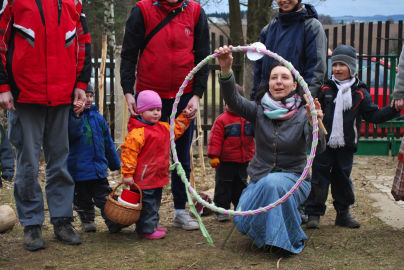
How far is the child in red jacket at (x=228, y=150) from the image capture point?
511 centimetres

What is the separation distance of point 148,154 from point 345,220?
6.61ft

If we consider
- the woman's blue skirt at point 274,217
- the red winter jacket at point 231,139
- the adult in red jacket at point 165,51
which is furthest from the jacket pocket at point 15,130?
the red winter jacket at point 231,139

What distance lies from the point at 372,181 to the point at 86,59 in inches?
186

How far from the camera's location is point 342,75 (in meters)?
4.82

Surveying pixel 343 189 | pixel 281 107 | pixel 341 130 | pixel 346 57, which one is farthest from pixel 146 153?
pixel 346 57

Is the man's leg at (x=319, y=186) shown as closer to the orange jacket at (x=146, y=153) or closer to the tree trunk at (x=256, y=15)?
the orange jacket at (x=146, y=153)

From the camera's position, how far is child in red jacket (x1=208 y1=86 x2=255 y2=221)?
5.11m

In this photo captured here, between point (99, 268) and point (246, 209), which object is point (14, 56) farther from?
point (246, 209)

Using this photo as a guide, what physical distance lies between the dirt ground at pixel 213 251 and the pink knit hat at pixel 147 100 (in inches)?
45.2

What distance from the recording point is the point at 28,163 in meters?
3.95

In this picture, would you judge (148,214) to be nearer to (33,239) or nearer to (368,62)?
(33,239)

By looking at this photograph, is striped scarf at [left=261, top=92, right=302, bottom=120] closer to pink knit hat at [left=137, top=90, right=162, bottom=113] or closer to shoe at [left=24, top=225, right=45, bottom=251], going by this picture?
pink knit hat at [left=137, top=90, right=162, bottom=113]

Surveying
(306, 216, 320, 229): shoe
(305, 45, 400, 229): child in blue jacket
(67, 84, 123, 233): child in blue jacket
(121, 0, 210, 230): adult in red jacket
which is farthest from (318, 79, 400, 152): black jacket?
(67, 84, 123, 233): child in blue jacket

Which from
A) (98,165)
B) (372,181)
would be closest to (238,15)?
(372,181)
